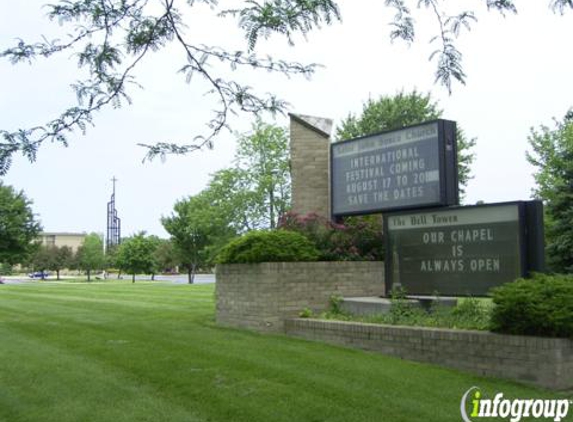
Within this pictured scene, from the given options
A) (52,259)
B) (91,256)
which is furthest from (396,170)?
(52,259)

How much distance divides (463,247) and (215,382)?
16.6 feet

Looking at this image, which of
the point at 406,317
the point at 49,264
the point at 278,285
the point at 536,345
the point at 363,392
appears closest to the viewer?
the point at 363,392

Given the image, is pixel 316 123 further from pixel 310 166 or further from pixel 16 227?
pixel 16 227

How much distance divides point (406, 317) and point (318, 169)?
5725mm

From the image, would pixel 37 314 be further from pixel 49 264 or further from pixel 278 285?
pixel 49 264

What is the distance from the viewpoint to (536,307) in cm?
803

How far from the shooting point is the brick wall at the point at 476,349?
7.77m

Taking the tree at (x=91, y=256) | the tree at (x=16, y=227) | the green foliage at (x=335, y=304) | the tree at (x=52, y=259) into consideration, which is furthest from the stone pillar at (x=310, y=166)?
the tree at (x=52, y=259)

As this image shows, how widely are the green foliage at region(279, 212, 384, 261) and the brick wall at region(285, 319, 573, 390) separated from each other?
116 inches

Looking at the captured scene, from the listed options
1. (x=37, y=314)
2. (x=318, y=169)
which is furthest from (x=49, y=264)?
(x=318, y=169)

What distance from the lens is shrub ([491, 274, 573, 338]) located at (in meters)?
7.84

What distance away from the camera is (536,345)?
7949 millimetres

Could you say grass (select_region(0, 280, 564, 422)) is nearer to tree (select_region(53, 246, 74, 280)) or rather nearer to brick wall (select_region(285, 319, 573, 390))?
brick wall (select_region(285, 319, 573, 390))
